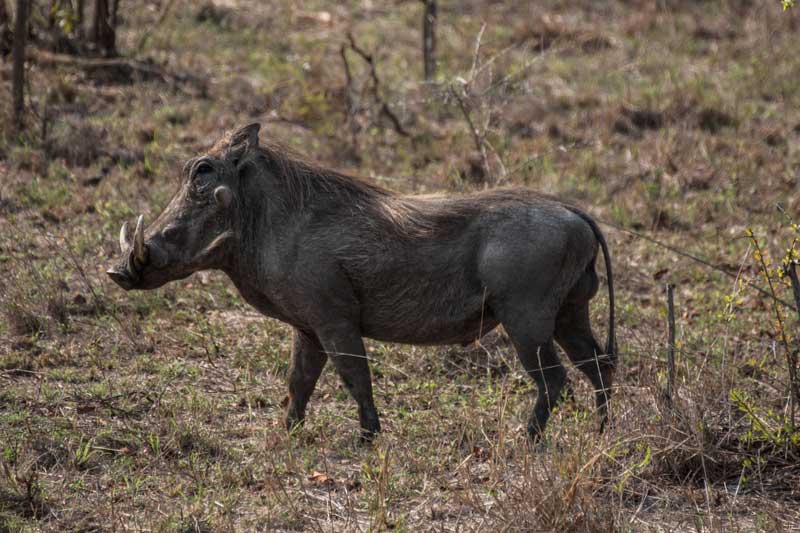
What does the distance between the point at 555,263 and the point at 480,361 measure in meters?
1.26

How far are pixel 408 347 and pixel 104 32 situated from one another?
17.7 ft

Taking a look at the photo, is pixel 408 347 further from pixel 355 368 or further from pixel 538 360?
pixel 538 360

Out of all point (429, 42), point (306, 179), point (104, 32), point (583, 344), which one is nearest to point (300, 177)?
point (306, 179)

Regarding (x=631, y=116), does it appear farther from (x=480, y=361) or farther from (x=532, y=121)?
(x=480, y=361)

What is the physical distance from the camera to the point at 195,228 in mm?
4992

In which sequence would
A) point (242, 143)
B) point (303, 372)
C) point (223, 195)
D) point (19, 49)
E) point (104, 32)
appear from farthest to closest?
point (104, 32), point (19, 49), point (303, 372), point (242, 143), point (223, 195)

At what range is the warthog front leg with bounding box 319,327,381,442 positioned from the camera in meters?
4.92

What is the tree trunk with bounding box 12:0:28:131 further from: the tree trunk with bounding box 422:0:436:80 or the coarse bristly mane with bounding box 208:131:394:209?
the coarse bristly mane with bounding box 208:131:394:209

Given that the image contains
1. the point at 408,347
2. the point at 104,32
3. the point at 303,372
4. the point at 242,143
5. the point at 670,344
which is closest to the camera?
the point at 670,344

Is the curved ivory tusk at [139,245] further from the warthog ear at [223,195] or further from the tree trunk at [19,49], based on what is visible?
the tree trunk at [19,49]

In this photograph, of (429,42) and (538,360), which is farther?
(429,42)

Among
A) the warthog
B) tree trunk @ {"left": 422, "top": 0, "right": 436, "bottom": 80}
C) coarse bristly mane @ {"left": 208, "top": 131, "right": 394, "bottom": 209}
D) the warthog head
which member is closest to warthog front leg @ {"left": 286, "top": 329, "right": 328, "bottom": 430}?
the warthog

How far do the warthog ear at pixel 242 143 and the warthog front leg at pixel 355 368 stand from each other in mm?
892

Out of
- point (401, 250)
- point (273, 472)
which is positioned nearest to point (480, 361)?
point (401, 250)
